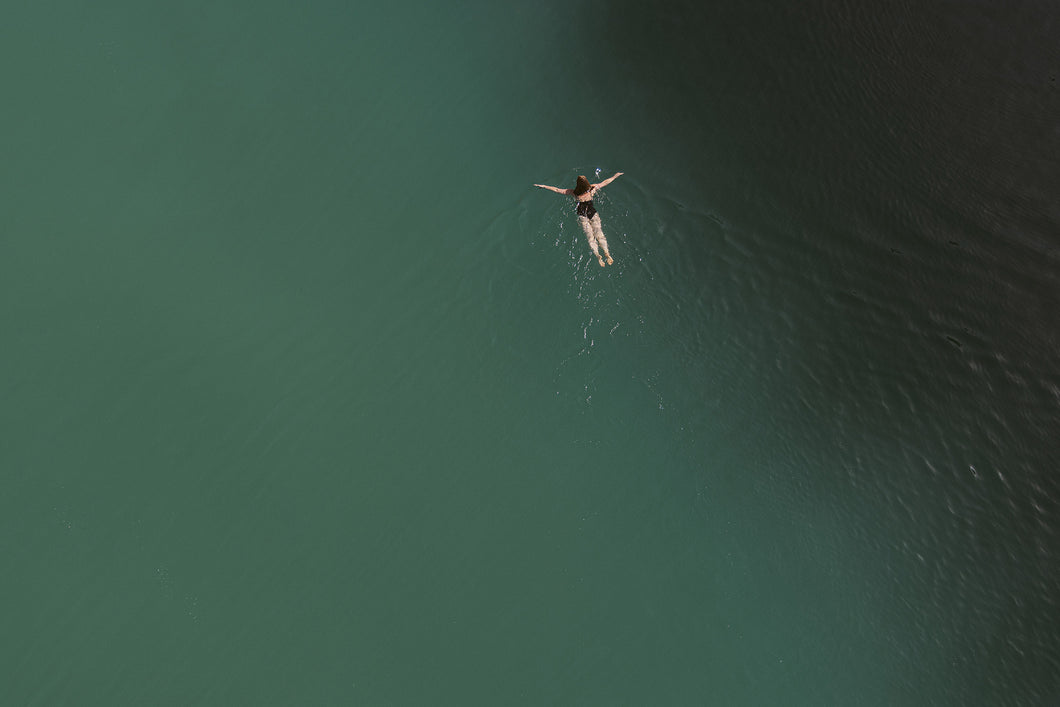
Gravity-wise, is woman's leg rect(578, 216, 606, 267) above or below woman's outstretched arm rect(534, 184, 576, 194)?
below

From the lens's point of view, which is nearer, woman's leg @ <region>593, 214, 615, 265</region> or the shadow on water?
the shadow on water

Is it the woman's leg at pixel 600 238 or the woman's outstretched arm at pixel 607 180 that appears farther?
the woman's leg at pixel 600 238

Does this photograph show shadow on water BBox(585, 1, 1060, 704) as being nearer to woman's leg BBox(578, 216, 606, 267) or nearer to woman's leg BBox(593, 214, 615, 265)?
woman's leg BBox(593, 214, 615, 265)

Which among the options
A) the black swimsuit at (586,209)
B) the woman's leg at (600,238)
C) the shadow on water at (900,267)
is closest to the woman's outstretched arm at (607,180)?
the black swimsuit at (586,209)

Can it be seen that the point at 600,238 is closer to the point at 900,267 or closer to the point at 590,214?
the point at 590,214

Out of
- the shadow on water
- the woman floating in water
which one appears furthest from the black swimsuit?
the shadow on water

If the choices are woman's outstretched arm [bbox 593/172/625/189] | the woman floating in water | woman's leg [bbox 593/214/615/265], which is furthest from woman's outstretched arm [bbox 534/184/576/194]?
woman's leg [bbox 593/214/615/265]

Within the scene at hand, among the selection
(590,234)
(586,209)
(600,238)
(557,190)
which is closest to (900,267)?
(600,238)

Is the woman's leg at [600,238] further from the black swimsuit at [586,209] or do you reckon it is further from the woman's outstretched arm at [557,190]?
the woman's outstretched arm at [557,190]

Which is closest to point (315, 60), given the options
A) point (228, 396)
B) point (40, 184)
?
point (40, 184)
